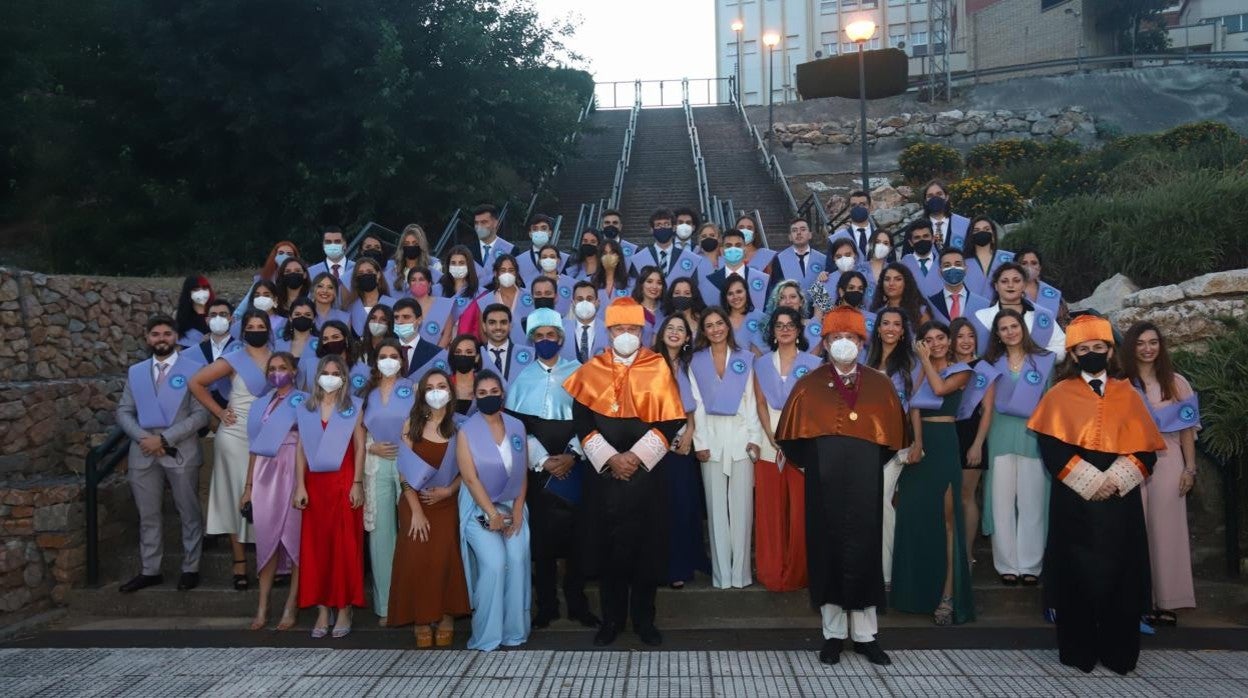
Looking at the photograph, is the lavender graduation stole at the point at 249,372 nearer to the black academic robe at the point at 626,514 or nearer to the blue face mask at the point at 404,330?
the blue face mask at the point at 404,330

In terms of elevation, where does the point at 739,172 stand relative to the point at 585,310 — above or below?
above

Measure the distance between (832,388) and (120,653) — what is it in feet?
15.4

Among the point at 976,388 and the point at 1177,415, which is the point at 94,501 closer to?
the point at 976,388

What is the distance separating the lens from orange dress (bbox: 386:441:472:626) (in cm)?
607

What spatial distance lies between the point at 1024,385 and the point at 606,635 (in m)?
3.28

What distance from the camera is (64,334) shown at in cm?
937

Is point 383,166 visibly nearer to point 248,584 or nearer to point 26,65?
point 26,65

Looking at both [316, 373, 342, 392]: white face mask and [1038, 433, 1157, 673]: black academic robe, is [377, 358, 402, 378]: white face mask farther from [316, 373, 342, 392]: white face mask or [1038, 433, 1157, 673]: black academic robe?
[1038, 433, 1157, 673]: black academic robe

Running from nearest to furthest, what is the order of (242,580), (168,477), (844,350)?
1. (844,350)
2. (242,580)
3. (168,477)

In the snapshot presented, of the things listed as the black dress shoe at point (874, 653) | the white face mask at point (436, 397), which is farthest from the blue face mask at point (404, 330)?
the black dress shoe at point (874, 653)

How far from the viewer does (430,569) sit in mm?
6078

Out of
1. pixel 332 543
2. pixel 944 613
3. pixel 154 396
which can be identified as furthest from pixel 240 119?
pixel 944 613

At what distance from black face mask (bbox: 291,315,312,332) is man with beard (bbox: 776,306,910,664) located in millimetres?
3861

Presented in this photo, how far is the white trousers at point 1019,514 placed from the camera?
6.55 meters
